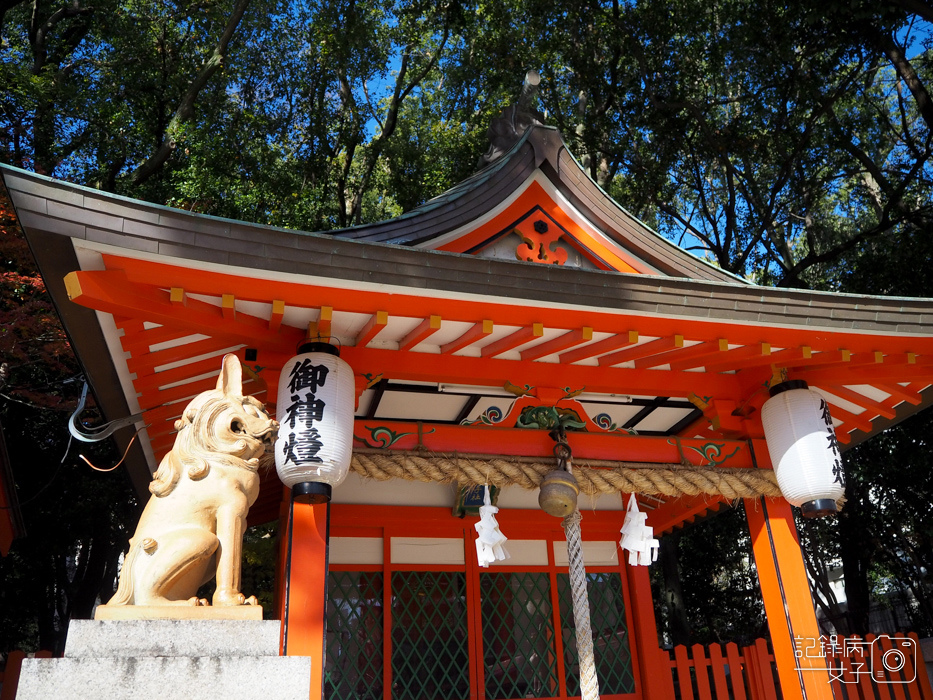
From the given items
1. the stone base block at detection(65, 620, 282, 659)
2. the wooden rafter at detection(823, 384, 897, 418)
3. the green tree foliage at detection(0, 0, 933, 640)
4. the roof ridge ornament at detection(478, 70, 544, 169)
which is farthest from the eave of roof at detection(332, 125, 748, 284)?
the green tree foliage at detection(0, 0, 933, 640)

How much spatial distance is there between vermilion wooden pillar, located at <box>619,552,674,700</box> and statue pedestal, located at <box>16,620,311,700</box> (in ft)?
14.5

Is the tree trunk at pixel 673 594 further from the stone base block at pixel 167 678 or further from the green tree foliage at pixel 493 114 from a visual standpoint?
the stone base block at pixel 167 678

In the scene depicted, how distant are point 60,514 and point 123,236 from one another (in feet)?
30.2

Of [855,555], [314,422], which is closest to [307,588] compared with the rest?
[314,422]

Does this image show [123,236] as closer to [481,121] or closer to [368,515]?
[368,515]

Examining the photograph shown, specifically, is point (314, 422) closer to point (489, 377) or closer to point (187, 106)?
point (489, 377)

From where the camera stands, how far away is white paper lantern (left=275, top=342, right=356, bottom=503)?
3.94m

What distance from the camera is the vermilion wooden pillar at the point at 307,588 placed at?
3.72m

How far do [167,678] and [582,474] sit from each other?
9.95 ft

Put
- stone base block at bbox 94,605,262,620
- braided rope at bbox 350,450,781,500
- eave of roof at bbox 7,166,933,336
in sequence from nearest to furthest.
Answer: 1. stone base block at bbox 94,605,262,620
2. eave of roof at bbox 7,166,933,336
3. braided rope at bbox 350,450,781,500

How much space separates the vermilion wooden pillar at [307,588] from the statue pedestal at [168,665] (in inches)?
37.7

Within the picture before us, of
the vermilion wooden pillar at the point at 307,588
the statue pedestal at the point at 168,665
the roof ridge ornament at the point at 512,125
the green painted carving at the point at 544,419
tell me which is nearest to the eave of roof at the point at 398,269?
the green painted carving at the point at 544,419

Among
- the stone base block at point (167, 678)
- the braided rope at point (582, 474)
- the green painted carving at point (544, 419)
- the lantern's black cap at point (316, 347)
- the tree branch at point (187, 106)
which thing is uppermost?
the tree branch at point (187, 106)

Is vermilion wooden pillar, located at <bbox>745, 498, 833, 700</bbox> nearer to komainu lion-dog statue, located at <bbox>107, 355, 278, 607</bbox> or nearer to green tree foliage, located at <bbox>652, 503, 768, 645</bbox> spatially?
komainu lion-dog statue, located at <bbox>107, 355, 278, 607</bbox>
